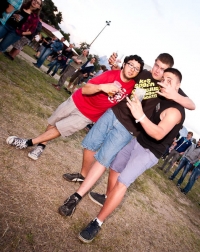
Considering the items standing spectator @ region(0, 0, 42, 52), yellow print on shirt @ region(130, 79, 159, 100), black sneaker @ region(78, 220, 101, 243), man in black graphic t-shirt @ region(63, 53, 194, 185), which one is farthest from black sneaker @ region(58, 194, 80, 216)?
standing spectator @ region(0, 0, 42, 52)

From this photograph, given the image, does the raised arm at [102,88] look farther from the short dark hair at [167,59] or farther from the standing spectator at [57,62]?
the standing spectator at [57,62]

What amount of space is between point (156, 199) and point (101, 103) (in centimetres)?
353

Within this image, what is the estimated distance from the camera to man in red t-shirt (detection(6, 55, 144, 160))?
2641 millimetres

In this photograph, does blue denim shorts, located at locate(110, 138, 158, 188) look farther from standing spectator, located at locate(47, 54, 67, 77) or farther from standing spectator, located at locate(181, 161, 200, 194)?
standing spectator, located at locate(47, 54, 67, 77)

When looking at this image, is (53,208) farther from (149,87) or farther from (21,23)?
(21,23)

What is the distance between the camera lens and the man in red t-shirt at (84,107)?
264 centimetres

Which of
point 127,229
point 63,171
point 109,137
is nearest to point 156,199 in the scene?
point 127,229

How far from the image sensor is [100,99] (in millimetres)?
2760

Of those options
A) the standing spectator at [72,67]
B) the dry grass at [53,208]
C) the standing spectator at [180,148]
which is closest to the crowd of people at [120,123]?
the dry grass at [53,208]

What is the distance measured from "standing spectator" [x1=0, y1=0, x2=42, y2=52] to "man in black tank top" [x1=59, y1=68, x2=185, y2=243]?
173 inches

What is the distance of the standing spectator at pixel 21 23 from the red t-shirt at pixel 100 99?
350 centimetres

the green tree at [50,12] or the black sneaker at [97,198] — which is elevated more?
the green tree at [50,12]

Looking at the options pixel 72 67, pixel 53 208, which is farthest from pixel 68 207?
pixel 72 67

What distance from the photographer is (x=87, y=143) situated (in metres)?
2.75
